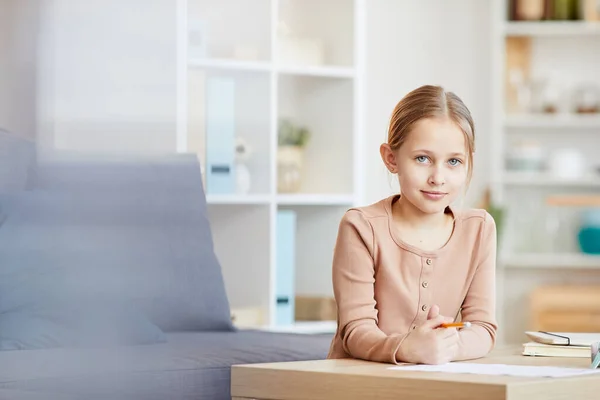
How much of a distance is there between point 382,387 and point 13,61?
50 centimetres

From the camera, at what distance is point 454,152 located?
1254 millimetres

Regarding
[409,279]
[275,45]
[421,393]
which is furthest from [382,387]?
[275,45]

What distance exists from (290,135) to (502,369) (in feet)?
5.87

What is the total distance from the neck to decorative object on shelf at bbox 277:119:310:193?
1.49 meters

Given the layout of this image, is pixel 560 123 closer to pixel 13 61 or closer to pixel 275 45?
A: pixel 275 45

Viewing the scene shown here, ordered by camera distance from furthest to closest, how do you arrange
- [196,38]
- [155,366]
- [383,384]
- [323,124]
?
[323,124] < [196,38] < [155,366] < [383,384]

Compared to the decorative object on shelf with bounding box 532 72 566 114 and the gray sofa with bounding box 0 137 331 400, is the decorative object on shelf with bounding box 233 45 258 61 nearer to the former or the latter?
the gray sofa with bounding box 0 137 331 400

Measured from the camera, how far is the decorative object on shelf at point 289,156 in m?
2.78

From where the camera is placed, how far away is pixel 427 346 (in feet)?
3.71

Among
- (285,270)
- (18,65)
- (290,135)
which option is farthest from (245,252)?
(18,65)

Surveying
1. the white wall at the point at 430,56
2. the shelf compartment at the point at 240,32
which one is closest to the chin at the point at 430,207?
the shelf compartment at the point at 240,32

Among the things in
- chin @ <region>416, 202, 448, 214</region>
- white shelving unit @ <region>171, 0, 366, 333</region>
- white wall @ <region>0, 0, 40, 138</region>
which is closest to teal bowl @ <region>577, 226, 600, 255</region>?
white shelving unit @ <region>171, 0, 366, 333</region>

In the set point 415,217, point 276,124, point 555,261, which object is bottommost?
point 555,261

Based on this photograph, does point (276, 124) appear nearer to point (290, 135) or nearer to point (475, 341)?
point (290, 135)
